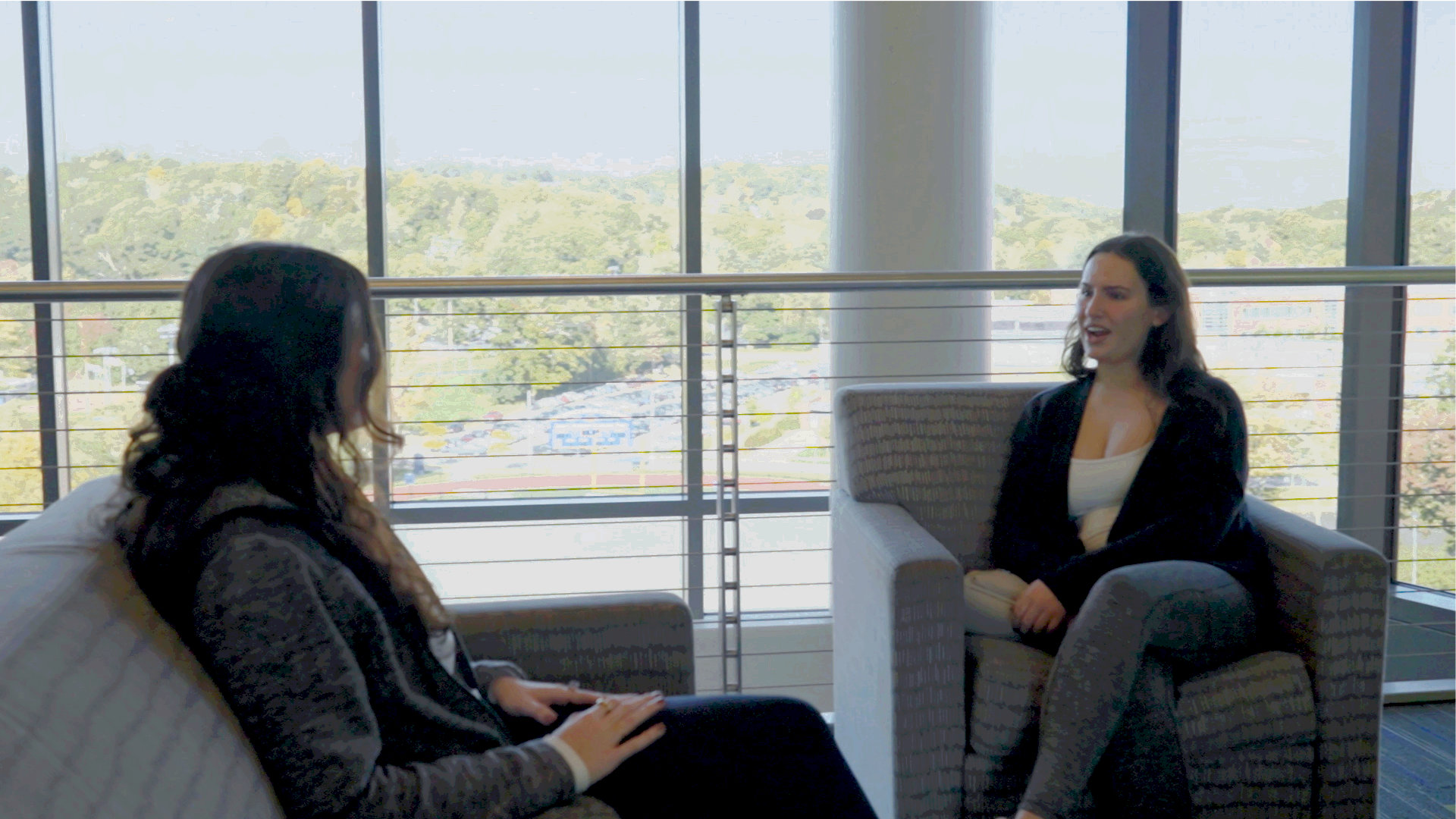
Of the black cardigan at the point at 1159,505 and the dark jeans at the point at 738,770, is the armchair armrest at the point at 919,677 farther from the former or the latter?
the dark jeans at the point at 738,770

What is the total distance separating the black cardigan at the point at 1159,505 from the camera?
2074mm

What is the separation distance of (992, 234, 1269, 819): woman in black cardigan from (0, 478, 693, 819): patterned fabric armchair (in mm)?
832

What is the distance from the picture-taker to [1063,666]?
1.84 metres

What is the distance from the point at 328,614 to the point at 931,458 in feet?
4.75

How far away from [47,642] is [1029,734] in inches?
55.4

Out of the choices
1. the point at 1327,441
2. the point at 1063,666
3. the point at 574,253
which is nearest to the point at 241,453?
the point at 1063,666

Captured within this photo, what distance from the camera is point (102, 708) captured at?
852 mm

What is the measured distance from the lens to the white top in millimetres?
2184

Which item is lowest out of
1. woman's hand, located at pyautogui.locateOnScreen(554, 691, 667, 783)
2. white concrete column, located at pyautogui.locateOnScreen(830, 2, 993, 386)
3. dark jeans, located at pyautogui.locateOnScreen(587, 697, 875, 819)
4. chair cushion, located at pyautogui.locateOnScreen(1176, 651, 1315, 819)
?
chair cushion, located at pyautogui.locateOnScreen(1176, 651, 1315, 819)

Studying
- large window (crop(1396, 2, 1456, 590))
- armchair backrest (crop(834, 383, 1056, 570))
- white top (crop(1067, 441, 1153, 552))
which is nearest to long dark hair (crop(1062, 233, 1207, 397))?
white top (crop(1067, 441, 1153, 552))

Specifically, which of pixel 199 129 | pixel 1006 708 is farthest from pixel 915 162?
pixel 199 129

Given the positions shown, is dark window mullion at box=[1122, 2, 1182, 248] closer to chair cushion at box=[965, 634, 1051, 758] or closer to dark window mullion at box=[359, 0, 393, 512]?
dark window mullion at box=[359, 0, 393, 512]

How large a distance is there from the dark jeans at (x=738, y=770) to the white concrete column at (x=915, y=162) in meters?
2.19

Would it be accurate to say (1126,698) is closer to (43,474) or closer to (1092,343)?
(1092,343)
